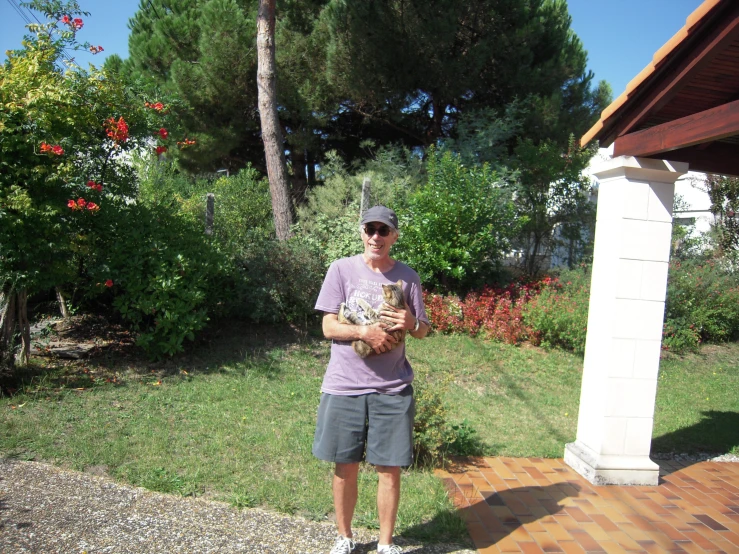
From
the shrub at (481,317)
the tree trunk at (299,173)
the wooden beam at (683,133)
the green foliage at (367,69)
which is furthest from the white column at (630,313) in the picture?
the tree trunk at (299,173)

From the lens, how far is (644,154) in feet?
12.7

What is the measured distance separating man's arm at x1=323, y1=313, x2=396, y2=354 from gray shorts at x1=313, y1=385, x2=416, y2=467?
260 mm

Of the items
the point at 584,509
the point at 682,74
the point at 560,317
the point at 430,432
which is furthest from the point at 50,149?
the point at 560,317

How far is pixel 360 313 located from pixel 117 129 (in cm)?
398

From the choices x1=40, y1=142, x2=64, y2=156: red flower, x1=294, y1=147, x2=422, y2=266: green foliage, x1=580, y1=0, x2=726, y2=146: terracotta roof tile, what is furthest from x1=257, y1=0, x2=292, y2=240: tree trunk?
x1=580, y1=0, x2=726, y2=146: terracotta roof tile

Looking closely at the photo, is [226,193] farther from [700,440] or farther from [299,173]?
[700,440]

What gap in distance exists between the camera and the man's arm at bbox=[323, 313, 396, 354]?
2680 mm

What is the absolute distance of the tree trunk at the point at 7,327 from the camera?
509cm

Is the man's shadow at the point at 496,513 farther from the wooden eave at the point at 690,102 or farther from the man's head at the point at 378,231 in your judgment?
the wooden eave at the point at 690,102

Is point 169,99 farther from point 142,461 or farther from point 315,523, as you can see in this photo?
point 315,523

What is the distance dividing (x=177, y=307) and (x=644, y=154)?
4475mm

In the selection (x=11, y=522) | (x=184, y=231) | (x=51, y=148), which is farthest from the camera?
(x=184, y=231)

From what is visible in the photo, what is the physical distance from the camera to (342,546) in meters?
2.89

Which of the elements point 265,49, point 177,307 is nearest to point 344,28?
point 265,49
